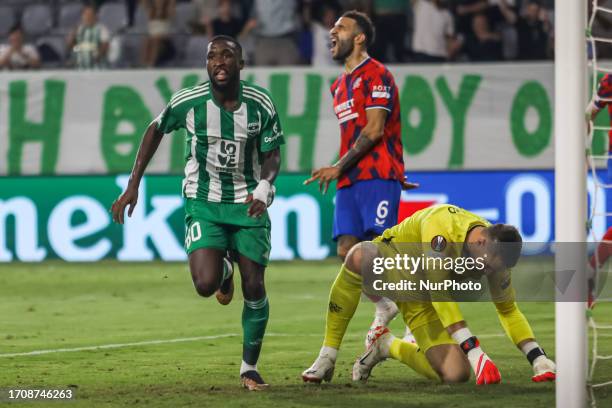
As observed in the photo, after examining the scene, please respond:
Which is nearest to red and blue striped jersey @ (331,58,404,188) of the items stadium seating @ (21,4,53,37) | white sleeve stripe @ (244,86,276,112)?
white sleeve stripe @ (244,86,276,112)

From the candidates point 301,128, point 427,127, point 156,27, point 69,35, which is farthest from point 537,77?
point 69,35

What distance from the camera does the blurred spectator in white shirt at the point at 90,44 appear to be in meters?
16.6

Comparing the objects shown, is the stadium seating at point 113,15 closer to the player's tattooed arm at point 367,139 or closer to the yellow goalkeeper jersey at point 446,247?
the player's tattooed arm at point 367,139

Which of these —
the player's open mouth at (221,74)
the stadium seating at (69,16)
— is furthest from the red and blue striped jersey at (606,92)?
the stadium seating at (69,16)

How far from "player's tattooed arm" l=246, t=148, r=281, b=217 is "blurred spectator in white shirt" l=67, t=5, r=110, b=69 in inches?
376

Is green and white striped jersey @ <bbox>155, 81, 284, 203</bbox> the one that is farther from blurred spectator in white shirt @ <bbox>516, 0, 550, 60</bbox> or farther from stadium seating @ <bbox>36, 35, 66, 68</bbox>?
stadium seating @ <bbox>36, 35, 66, 68</bbox>

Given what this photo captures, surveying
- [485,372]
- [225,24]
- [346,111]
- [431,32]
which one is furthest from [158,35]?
[485,372]

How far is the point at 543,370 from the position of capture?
23.4ft

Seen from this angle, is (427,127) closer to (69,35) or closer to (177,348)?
(69,35)

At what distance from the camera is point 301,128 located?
15438mm

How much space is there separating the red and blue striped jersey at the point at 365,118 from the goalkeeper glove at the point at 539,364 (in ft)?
5.73

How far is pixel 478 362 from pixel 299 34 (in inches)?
407

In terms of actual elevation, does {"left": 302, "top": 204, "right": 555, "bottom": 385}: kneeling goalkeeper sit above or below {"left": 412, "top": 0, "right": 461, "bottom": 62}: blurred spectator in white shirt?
below

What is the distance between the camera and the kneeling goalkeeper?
695cm
